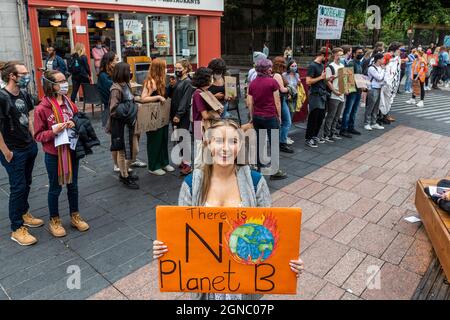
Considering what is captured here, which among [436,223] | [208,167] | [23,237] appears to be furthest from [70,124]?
[436,223]

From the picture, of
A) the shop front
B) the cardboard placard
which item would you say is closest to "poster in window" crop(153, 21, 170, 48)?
the shop front

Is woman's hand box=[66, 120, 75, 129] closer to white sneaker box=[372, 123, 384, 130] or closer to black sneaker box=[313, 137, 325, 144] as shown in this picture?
black sneaker box=[313, 137, 325, 144]

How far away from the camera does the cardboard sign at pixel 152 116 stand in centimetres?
570

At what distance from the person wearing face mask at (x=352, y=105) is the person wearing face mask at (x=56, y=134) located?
6469 millimetres

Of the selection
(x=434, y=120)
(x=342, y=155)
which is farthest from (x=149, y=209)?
(x=434, y=120)

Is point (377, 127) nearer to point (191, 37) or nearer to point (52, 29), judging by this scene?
point (191, 37)

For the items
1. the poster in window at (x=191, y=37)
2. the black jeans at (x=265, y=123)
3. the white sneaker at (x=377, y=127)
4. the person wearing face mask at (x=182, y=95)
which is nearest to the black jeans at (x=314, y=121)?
the black jeans at (x=265, y=123)

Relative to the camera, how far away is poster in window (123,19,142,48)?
43.1 feet

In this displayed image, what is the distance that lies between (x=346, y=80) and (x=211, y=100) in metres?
4.09

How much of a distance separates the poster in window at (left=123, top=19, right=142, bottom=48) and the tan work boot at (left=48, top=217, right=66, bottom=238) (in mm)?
10138

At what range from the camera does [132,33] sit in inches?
525

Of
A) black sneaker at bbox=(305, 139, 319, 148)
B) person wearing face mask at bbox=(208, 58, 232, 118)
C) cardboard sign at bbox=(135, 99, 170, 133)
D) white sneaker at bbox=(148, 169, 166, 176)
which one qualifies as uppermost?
person wearing face mask at bbox=(208, 58, 232, 118)

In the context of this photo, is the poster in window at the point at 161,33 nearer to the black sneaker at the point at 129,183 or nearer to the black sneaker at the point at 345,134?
the black sneaker at the point at 345,134

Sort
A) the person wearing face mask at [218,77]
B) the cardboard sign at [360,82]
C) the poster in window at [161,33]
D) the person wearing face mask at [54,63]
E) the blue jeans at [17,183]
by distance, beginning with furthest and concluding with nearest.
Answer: the poster in window at [161,33]
the person wearing face mask at [54,63]
the cardboard sign at [360,82]
the person wearing face mask at [218,77]
the blue jeans at [17,183]
